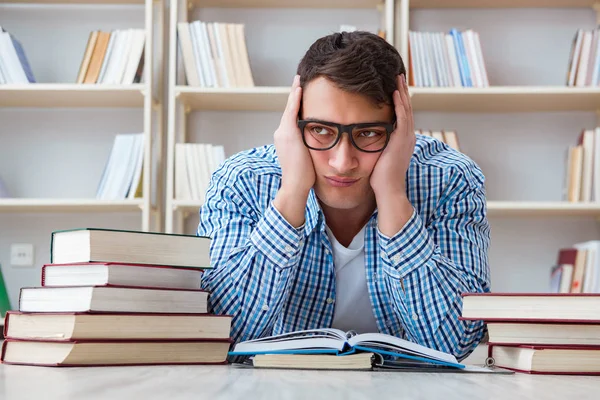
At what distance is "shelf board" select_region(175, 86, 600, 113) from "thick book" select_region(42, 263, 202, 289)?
5.71 ft

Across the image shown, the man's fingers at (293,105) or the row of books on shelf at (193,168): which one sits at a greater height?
the man's fingers at (293,105)

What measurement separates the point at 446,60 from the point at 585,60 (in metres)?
0.52

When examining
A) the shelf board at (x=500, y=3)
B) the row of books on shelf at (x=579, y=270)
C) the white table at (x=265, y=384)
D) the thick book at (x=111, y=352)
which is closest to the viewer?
the white table at (x=265, y=384)

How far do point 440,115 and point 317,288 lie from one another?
1689 millimetres

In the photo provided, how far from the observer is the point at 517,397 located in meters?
0.72

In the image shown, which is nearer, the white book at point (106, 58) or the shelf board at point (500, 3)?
the white book at point (106, 58)

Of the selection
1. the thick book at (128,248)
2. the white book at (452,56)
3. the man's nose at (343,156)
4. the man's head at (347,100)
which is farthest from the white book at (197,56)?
the thick book at (128,248)

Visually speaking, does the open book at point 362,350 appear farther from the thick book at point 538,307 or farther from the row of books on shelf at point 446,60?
the row of books on shelf at point 446,60

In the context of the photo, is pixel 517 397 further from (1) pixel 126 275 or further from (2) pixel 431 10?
(2) pixel 431 10

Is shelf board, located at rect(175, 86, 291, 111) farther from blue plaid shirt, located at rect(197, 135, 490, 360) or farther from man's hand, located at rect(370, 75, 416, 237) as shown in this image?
man's hand, located at rect(370, 75, 416, 237)

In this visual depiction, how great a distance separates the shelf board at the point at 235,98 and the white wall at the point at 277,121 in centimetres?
7

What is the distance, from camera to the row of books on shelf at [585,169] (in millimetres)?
2742

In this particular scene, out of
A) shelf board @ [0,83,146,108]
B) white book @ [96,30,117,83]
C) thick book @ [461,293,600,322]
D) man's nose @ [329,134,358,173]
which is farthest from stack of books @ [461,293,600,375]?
white book @ [96,30,117,83]

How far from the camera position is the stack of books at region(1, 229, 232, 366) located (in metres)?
0.95
